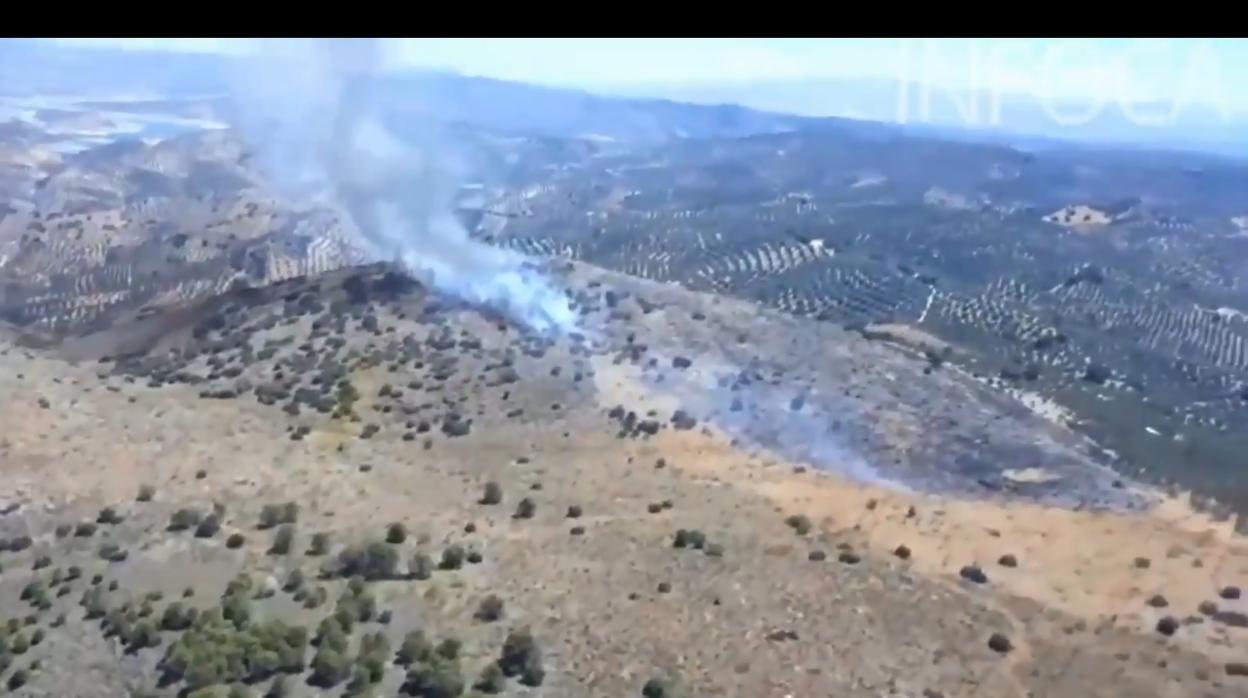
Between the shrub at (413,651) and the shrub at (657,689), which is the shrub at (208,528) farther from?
the shrub at (657,689)

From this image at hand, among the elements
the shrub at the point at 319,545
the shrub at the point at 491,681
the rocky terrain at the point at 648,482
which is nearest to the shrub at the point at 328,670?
the rocky terrain at the point at 648,482

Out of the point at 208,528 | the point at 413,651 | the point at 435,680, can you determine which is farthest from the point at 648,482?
the point at 435,680

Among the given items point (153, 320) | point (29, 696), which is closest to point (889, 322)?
point (153, 320)

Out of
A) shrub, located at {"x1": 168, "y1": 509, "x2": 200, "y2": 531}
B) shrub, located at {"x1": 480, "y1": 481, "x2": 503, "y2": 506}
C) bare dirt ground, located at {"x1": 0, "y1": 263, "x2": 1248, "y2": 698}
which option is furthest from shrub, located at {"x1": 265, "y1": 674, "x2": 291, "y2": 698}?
shrub, located at {"x1": 480, "y1": 481, "x2": 503, "y2": 506}

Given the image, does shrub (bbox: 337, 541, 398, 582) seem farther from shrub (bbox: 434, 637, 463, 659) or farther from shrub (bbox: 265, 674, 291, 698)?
shrub (bbox: 265, 674, 291, 698)

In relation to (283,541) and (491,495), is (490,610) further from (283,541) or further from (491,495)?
(491,495)
